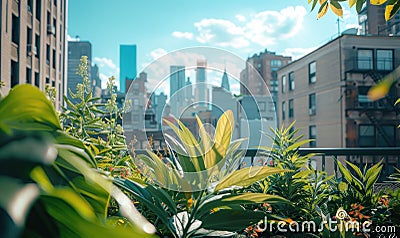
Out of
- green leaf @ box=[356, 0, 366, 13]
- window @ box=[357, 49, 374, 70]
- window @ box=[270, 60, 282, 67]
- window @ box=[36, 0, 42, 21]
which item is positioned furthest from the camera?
window @ box=[270, 60, 282, 67]

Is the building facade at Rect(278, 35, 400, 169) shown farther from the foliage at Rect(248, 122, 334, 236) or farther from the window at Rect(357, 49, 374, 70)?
the foliage at Rect(248, 122, 334, 236)

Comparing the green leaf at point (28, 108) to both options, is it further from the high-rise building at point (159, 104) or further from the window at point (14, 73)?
the window at point (14, 73)

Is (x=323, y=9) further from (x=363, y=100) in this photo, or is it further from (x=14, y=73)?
(x=363, y=100)

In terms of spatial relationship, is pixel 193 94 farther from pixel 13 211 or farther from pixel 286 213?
pixel 13 211

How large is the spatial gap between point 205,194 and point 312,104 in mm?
19442

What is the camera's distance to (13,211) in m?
0.13

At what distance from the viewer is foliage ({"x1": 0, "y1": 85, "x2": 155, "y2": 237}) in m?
0.14

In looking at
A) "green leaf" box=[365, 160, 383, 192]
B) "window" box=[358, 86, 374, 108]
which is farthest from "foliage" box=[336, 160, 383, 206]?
"window" box=[358, 86, 374, 108]

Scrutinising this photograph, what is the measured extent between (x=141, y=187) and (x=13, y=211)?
0.60 metres

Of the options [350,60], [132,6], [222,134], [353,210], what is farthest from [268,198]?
[350,60]

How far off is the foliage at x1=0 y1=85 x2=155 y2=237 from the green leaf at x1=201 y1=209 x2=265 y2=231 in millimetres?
546

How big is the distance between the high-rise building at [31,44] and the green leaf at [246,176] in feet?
30.7

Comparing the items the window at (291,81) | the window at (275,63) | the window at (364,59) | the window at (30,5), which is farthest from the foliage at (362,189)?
the window at (275,63)

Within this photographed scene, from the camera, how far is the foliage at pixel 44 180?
5.5 inches
